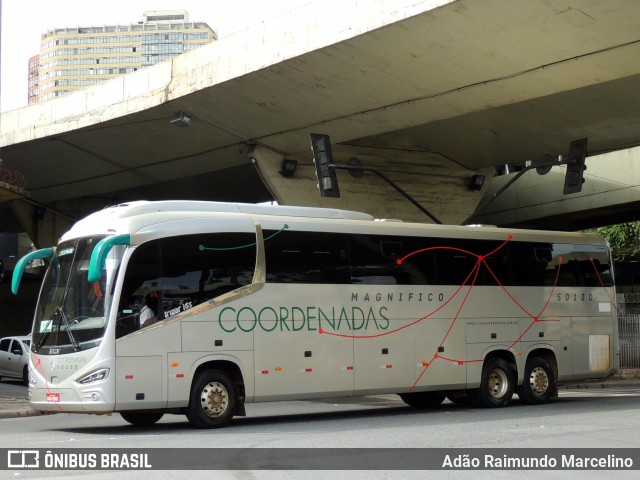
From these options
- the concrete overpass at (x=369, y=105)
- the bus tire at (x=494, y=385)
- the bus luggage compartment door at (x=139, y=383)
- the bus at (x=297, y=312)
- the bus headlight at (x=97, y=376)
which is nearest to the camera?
the bus headlight at (x=97, y=376)

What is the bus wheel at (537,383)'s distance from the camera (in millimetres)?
19453

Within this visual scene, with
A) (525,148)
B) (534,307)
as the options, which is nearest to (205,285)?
(534,307)

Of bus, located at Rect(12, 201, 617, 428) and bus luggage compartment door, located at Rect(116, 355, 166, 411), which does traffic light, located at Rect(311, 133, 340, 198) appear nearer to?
bus, located at Rect(12, 201, 617, 428)

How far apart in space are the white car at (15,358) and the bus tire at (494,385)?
16007mm

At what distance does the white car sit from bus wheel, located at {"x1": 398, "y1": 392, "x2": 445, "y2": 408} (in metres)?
14.2

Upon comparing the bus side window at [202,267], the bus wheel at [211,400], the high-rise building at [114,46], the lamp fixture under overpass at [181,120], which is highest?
the high-rise building at [114,46]

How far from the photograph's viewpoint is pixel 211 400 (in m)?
14.9

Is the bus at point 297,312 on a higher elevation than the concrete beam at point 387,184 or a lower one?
lower

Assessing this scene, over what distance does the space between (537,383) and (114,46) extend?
6793 inches

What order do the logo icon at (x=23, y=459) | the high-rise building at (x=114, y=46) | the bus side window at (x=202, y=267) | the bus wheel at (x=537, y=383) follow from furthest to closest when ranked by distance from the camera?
the high-rise building at (x=114, y=46), the bus wheel at (x=537, y=383), the bus side window at (x=202, y=267), the logo icon at (x=23, y=459)

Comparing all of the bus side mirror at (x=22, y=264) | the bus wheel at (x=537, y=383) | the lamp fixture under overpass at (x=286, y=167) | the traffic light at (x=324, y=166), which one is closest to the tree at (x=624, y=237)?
the lamp fixture under overpass at (x=286, y=167)

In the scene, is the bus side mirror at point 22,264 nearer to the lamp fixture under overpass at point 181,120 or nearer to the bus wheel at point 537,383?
the bus wheel at point 537,383

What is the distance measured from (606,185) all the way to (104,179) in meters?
18.9

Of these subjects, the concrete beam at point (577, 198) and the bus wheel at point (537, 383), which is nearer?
the bus wheel at point (537, 383)
